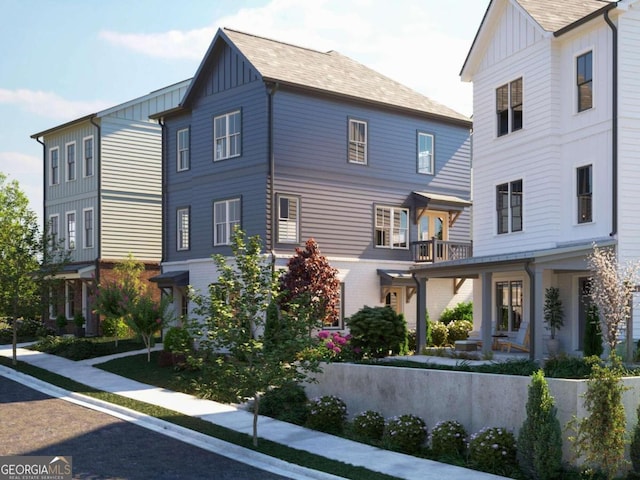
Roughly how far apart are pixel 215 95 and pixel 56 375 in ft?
40.3

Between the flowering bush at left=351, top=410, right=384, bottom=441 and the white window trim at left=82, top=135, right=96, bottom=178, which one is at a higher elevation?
the white window trim at left=82, top=135, right=96, bottom=178

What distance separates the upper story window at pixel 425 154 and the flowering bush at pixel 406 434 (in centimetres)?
1878

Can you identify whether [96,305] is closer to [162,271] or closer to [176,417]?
[162,271]

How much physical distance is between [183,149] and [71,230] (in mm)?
8670

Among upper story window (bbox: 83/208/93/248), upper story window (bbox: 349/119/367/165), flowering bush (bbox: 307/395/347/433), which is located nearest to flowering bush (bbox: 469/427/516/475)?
flowering bush (bbox: 307/395/347/433)

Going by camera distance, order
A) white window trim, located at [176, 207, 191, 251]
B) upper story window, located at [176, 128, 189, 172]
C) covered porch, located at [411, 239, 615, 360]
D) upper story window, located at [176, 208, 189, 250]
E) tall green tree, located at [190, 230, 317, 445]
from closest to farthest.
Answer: tall green tree, located at [190, 230, 317, 445]
covered porch, located at [411, 239, 615, 360]
white window trim, located at [176, 207, 191, 251]
upper story window, located at [176, 208, 189, 250]
upper story window, located at [176, 128, 189, 172]

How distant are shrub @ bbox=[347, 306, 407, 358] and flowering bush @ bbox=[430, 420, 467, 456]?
7298 mm

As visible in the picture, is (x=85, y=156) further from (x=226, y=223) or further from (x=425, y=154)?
(x=425, y=154)

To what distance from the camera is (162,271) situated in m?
33.4

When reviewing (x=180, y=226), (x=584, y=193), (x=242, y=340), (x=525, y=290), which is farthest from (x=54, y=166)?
(x=242, y=340)

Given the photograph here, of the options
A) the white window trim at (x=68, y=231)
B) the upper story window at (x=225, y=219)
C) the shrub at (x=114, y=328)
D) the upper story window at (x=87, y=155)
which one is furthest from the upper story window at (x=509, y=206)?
the white window trim at (x=68, y=231)

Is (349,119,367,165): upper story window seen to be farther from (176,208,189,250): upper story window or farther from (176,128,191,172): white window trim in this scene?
(176,208,189,250): upper story window

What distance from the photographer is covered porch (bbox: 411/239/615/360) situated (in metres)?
19.9

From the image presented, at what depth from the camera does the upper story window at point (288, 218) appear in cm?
2827
